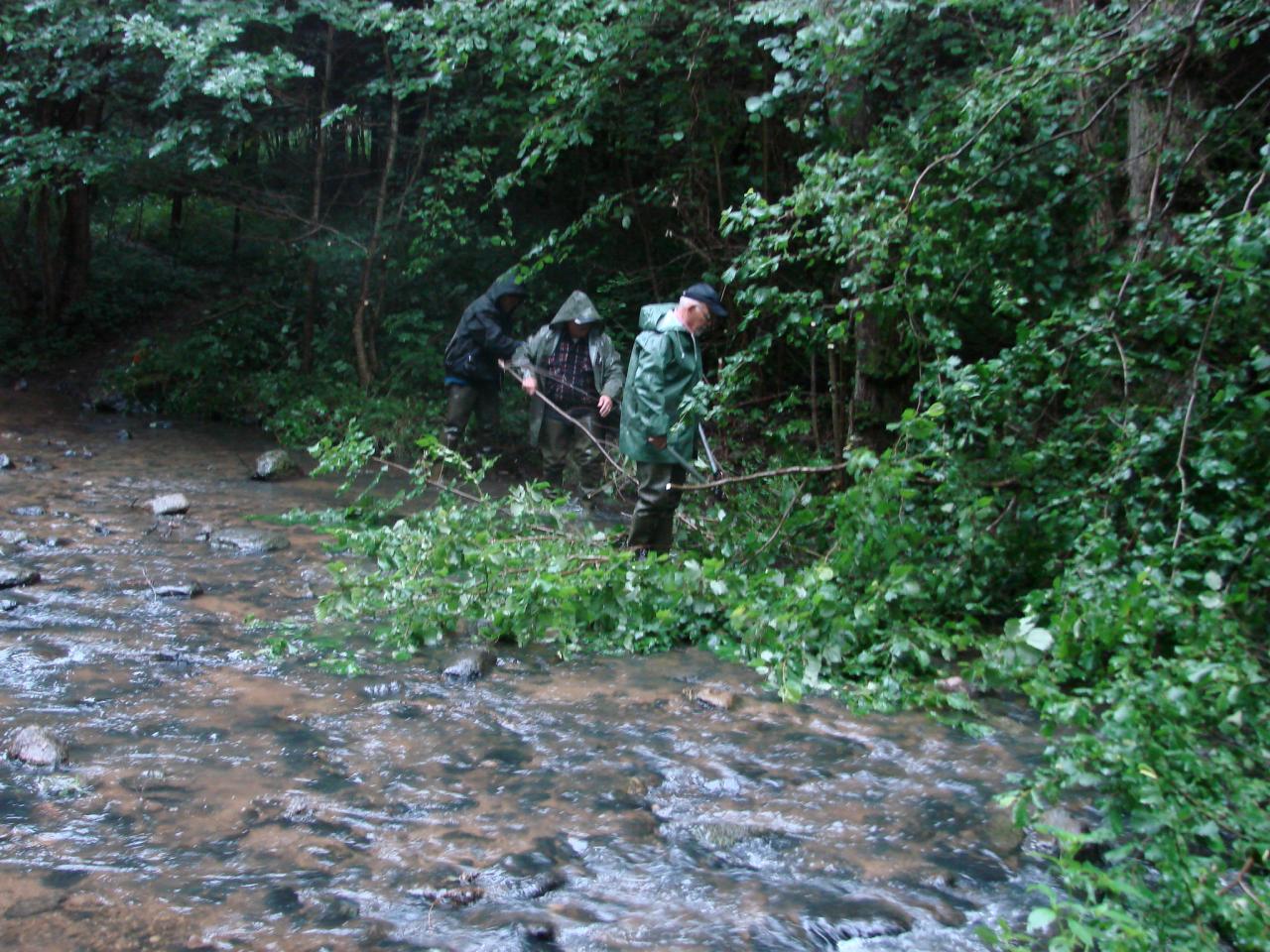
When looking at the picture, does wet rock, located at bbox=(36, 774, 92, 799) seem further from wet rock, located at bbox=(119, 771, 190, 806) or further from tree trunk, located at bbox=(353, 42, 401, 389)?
tree trunk, located at bbox=(353, 42, 401, 389)

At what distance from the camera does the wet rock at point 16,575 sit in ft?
20.7

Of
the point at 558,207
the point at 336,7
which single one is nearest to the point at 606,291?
the point at 558,207

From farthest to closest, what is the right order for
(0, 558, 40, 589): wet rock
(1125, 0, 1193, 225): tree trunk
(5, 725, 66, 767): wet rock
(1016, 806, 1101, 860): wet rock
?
1. (0, 558, 40, 589): wet rock
2. (1125, 0, 1193, 225): tree trunk
3. (5, 725, 66, 767): wet rock
4. (1016, 806, 1101, 860): wet rock

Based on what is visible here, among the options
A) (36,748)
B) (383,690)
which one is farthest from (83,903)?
(383,690)

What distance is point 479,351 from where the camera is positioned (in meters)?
10.4

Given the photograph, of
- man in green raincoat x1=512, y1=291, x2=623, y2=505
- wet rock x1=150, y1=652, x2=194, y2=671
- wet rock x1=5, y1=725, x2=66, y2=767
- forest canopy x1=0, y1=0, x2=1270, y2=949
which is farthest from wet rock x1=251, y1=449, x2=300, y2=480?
wet rock x1=5, y1=725, x2=66, y2=767

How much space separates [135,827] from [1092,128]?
6.28 meters

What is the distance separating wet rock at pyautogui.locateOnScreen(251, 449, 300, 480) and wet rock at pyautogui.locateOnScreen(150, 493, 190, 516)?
171 cm

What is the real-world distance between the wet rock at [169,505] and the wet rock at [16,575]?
198cm

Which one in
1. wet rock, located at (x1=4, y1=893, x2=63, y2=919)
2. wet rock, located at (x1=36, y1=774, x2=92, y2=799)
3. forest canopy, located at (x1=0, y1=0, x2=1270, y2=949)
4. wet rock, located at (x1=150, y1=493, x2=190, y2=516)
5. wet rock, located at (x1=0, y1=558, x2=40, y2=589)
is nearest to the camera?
wet rock, located at (x1=4, y1=893, x2=63, y2=919)

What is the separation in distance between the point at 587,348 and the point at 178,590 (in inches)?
176

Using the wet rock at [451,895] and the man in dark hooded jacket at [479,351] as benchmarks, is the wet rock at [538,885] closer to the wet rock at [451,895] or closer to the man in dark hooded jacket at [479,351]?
the wet rock at [451,895]

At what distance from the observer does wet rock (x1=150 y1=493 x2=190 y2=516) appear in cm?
866

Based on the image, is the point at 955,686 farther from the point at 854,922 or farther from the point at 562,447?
the point at 562,447
